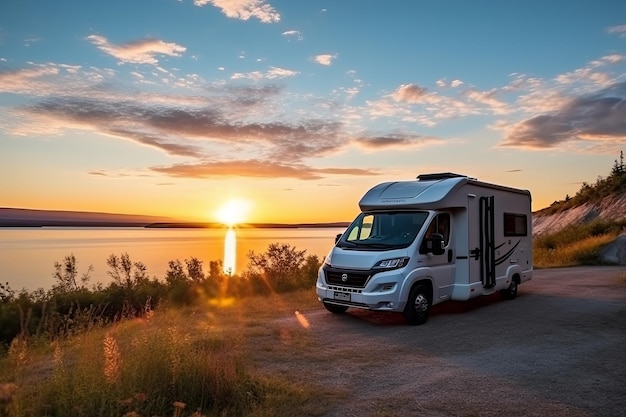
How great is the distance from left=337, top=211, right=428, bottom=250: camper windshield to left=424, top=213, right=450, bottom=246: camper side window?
0.75 ft

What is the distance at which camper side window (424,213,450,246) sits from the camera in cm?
1105

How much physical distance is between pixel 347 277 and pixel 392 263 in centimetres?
100

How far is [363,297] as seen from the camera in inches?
407

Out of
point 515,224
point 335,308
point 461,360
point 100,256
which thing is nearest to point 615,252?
point 515,224

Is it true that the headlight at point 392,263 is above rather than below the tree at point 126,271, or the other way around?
above

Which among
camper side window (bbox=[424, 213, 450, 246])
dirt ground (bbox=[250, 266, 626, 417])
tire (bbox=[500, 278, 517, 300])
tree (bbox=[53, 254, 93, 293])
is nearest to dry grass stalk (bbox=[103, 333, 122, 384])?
dirt ground (bbox=[250, 266, 626, 417])

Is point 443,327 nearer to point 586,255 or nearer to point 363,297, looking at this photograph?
point 363,297

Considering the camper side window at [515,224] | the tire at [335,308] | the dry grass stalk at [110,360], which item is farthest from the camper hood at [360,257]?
the dry grass stalk at [110,360]

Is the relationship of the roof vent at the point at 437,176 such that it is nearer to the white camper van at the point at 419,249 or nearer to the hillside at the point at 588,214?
the white camper van at the point at 419,249

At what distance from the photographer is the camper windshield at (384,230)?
1088 cm

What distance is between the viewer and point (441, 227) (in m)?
11.4

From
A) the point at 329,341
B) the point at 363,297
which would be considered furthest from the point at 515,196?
the point at 329,341

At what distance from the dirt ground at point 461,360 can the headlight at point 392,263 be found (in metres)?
1.23

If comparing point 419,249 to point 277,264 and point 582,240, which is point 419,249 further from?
point 582,240
